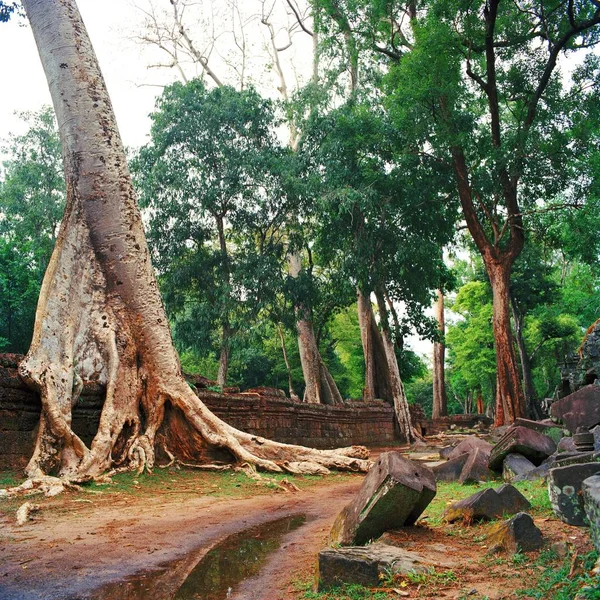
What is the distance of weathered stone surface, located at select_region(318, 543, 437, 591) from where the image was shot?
2889 mm

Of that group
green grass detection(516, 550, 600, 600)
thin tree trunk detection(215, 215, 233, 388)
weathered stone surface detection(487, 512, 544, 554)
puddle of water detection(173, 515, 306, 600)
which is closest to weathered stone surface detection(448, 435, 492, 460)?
puddle of water detection(173, 515, 306, 600)

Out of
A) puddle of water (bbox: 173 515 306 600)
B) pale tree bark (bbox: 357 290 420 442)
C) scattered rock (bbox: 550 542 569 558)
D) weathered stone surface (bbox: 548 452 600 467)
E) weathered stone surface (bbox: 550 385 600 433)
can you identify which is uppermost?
pale tree bark (bbox: 357 290 420 442)

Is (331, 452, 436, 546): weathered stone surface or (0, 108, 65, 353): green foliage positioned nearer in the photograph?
(331, 452, 436, 546): weathered stone surface

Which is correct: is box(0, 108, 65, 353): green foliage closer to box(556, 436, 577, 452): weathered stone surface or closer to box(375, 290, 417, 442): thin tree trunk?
box(375, 290, 417, 442): thin tree trunk

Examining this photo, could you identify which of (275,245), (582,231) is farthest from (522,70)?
(275,245)

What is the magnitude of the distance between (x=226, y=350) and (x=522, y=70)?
10240mm

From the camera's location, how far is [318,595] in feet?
9.36

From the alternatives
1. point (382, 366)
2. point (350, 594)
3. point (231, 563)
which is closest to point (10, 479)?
point (231, 563)

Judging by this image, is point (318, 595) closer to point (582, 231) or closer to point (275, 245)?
point (582, 231)

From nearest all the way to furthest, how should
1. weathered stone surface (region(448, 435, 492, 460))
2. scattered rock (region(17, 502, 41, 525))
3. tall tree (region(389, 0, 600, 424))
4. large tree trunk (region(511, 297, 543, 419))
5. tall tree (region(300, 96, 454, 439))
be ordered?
scattered rock (region(17, 502, 41, 525)), weathered stone surface (region(448, 435, 492, 460)), tall tree (region(389, 0, 600, 424)), tall tree (region(300, 96, 454, 439)), large tree trunk (region(511, 297, 543, 419))

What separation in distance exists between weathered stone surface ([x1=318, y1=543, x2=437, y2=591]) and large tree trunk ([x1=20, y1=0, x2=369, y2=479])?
448cm

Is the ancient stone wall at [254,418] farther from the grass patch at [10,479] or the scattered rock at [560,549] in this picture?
the scattered rock at [560,549]

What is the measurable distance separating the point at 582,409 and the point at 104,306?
5.77 meters

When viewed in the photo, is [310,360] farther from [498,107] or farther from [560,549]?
[560,549]
